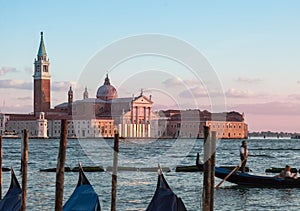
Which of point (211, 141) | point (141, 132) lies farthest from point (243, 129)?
point (211, 141)

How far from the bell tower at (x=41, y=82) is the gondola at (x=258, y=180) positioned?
6840cm

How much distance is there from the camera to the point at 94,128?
68.8m

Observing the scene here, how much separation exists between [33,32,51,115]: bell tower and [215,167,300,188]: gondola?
6840cm

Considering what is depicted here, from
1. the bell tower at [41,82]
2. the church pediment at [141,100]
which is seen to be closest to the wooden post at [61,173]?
the church pediment at [141,100]

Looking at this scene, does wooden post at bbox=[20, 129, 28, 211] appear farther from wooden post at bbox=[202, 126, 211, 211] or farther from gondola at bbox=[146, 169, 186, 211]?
wooden post at bbox=[202, 126, 211, 211]

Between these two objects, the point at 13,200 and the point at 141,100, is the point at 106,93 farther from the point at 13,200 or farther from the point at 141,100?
the point at 13,200

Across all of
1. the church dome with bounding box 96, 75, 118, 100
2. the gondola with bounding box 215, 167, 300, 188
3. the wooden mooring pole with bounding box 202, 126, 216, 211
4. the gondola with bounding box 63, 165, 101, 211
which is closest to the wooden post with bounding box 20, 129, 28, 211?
the gondola with bounding box 63, 165, 101, 211

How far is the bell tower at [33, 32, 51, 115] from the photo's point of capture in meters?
80.1

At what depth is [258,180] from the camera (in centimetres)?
1292

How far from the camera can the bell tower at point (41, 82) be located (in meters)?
80.1

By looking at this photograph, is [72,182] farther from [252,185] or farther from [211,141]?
[211,141]

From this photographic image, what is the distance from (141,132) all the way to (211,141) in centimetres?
5822

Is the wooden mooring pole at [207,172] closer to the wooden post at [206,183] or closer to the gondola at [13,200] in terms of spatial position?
the wooden post at [206,183]

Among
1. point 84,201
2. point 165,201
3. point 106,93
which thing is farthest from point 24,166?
point 106,93
